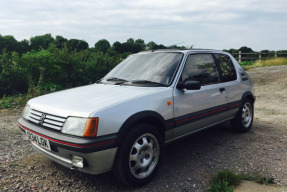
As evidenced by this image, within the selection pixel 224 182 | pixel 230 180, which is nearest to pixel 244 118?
pixel 230 180

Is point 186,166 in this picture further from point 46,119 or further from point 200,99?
point 46,119

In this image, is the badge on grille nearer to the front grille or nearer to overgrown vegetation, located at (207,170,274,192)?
the front grille

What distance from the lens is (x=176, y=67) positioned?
3.49 m

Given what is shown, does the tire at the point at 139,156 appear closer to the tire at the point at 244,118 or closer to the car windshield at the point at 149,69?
the car windshield at the point at 149,69

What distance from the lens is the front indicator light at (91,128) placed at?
244 centimetres

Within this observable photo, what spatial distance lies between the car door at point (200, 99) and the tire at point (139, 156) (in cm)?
45

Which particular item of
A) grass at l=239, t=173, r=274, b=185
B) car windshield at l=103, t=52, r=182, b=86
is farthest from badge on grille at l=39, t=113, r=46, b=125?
grass at l=239, t=173, r=274, b=185

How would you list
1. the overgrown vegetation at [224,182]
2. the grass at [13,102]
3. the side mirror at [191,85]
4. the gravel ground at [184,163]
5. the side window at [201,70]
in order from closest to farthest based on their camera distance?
the overgrown vegetation at [224,182] < the gravel ground at [184,163] < the side mirror at [191,85] < the side window at [201,70] < the grass at [13,102]

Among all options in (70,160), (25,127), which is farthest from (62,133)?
(25,127)

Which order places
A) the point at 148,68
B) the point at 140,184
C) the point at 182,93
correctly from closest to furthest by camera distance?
1. the point at 140,184
2. the point at 182,93
3. the point at 148,68

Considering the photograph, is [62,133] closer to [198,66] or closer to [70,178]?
[70,178]

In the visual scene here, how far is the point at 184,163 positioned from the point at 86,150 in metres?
1.80

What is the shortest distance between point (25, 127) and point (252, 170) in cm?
318

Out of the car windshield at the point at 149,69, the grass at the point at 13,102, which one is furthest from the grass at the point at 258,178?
the grass at the point at 13,102
